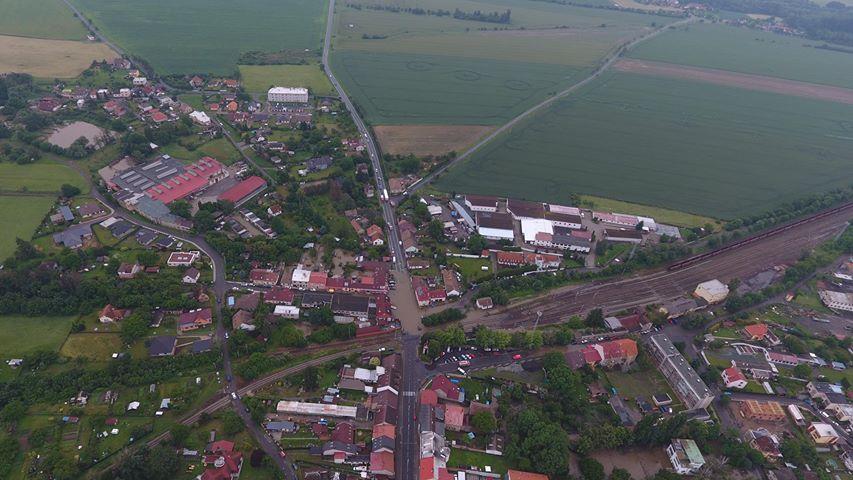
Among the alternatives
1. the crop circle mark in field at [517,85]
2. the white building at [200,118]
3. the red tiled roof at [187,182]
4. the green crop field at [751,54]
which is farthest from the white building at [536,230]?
the green crop field at [751,54]

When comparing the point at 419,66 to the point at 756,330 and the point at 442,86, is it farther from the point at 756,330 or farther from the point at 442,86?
the point at 756,330

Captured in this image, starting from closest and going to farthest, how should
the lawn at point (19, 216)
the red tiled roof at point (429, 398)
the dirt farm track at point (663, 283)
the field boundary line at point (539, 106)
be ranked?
the red tiled roof at point (429, 398) < the dirt farm track at point (663, 283) < the lawn at point (19, 216) < the field boundary line at point (539, 106)

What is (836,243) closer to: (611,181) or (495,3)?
(611,181)

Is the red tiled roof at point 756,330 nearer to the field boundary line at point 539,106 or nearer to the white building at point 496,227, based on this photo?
the white building at point 496,227

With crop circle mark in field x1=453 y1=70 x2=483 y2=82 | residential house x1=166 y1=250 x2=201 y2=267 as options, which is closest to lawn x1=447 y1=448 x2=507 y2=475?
residential house x1=166 y1=250 x2=201 y2=267

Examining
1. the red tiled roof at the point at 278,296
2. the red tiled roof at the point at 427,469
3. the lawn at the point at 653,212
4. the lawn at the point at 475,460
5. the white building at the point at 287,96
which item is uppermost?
the lawn at the point at 653,212

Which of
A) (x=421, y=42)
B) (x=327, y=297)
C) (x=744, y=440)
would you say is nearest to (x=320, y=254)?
(x=327, y=297)

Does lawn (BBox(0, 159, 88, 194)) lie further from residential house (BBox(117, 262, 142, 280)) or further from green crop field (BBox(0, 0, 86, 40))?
green crop field (BBox(0, 0, 86, 40))
